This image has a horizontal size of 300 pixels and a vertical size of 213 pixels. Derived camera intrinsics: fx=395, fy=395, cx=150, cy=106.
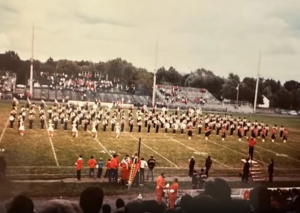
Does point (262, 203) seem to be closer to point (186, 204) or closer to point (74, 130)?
point (186, 204)

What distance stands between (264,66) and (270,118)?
2.42 ft

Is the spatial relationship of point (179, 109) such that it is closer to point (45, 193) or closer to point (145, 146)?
point (145, 146)

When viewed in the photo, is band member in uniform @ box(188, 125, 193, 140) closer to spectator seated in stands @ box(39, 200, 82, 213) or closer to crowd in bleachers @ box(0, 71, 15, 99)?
crowd in bleachers @ box(0, 71, 15, 99)

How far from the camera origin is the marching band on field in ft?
15.8

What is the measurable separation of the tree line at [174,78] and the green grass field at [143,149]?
35 centimetres

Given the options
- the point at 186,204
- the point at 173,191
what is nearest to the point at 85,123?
the point at 173,191

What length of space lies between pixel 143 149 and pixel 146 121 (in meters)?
0.48

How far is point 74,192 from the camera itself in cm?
422

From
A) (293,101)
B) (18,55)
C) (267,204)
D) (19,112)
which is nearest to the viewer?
(267,204)

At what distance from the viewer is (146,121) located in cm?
514

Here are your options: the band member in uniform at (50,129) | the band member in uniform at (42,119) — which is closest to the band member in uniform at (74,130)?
the band member in uniform at (50,129)

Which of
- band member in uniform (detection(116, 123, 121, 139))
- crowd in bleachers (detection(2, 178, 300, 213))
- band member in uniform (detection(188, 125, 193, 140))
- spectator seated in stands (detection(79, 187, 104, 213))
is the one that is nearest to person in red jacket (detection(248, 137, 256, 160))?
band member in uniform (detection(188, 125, 193, 140))

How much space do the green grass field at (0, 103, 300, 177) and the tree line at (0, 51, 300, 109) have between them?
0.35 meters

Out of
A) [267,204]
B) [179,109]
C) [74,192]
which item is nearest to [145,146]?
[179,109]
